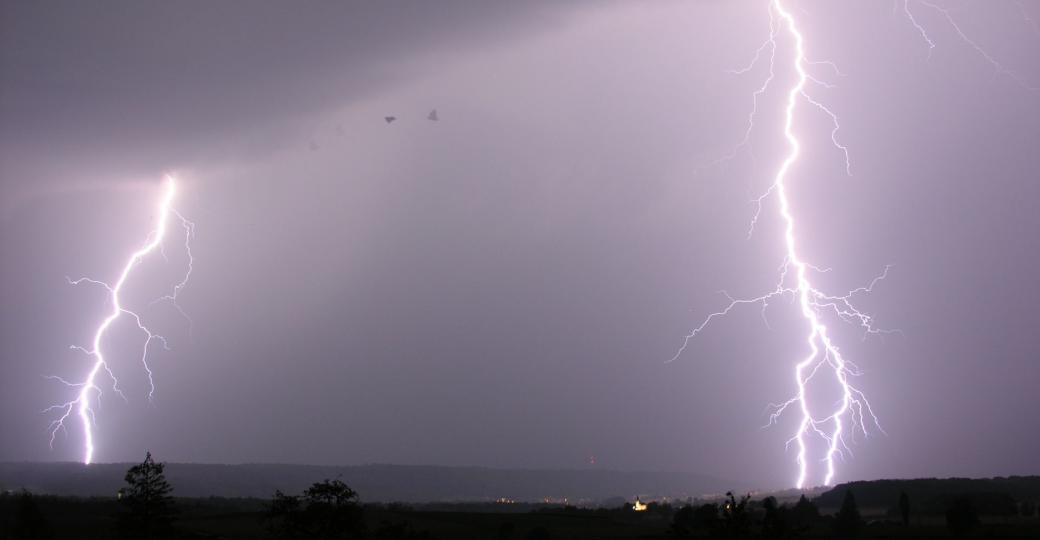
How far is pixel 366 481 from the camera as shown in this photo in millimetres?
161250

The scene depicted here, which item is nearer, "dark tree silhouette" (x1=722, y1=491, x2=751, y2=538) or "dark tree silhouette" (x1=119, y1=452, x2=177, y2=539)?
"dark tree silhouette" (x1=722, y1=491, x2=751, y2=538)

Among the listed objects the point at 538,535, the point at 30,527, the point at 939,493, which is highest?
the point at 939,493

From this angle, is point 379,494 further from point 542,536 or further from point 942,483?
point 542,536

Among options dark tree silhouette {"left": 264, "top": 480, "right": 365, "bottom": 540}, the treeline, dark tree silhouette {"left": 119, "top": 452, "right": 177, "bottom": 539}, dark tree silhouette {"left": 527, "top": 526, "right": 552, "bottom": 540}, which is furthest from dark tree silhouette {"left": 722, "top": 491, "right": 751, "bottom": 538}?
the treeline

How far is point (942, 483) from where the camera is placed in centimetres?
8538

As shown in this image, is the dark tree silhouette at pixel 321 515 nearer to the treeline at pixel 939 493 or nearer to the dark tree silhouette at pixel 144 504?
the dark tree silhouette at pixel 144 504

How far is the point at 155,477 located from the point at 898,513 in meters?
60.5

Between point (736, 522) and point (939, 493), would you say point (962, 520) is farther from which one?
point (939, 493)

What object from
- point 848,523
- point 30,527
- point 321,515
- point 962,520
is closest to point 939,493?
point 848,523

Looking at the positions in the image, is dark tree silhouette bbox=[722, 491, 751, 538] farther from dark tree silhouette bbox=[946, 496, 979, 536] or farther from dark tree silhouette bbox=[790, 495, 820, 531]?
dark tree silhouette bbox=[790, 495, 820, 531]

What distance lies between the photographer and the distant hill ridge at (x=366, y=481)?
123 m

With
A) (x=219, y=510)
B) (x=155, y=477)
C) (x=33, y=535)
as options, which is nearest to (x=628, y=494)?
(x=219, y=510)

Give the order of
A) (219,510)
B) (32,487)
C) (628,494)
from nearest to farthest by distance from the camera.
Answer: (219,510) → (32,487) → (628,494)

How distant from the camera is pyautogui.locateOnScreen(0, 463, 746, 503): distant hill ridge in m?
123
